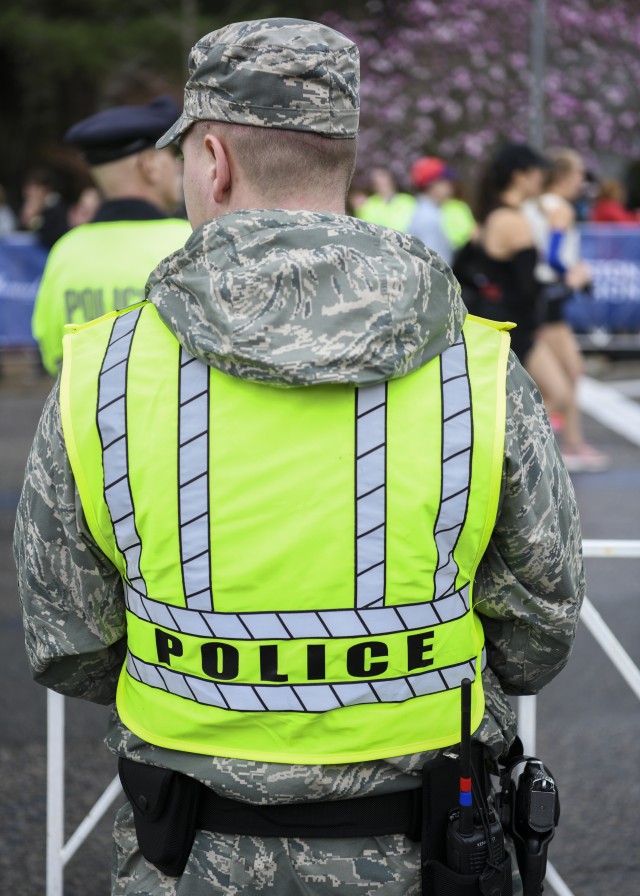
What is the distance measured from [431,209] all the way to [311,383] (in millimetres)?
10478

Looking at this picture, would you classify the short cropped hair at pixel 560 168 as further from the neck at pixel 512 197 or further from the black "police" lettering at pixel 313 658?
the black "police" lettering at pixel 313 658

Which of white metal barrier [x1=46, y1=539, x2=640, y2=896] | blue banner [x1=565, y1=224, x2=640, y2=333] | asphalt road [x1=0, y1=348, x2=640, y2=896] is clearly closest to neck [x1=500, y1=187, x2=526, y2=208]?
asphalt road [x1=0, y1=348, x2=640, y2=896]

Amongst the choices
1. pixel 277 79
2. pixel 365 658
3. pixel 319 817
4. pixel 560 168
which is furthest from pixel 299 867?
pixel 560 168

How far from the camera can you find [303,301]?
1.56 m

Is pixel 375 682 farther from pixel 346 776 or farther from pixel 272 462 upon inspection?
pixel 272 462

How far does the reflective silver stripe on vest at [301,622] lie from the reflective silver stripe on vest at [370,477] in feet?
0.18

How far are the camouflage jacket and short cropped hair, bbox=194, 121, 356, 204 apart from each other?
66 mm

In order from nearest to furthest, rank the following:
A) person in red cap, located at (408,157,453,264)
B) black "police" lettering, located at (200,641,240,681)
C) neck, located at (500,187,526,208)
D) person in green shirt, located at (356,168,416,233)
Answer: black "police" lettering, located at (200,641,240,681)
neck, located at (500,187,526,208)
person in red cap, located at (408,157,453,264)
person in green shirt, located at (356,168,416,233)

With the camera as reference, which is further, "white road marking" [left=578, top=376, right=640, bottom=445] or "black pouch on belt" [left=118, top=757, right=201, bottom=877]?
"white road marking" [left=578, top=376, right=640, bottom=445]

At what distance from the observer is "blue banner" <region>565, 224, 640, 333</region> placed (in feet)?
40.3

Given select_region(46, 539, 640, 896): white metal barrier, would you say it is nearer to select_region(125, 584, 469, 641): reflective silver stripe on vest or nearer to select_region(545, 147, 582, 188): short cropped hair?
select_region(125, 584, 469, 641): reflective silver stripe on vest

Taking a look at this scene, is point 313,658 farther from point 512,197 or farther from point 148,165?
point 512,197

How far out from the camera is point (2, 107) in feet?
93.6

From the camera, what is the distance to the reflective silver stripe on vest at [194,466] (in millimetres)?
1619
